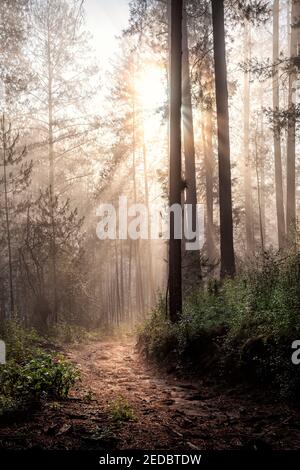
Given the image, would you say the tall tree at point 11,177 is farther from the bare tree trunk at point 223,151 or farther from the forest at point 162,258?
the bare tree trunk at point 223,151

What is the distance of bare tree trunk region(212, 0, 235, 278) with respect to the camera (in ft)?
39.6

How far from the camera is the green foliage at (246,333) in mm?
5871

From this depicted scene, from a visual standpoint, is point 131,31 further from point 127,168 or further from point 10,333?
point 127,168

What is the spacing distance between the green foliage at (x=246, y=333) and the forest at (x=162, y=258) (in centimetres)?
3

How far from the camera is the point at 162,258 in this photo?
17.1 metres

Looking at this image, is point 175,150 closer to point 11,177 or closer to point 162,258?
point 162,258

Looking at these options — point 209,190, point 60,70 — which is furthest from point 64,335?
point 60,70

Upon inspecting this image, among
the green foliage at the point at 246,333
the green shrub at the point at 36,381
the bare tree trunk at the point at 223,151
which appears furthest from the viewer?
the bare tree trunk at the point at 223,151

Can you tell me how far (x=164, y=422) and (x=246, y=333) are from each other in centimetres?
219

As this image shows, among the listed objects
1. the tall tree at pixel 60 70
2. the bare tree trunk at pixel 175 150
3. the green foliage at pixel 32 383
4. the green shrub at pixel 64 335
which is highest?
the tall tree at pixel 60 70

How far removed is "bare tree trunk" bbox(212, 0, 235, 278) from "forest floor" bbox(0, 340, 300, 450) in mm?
5497

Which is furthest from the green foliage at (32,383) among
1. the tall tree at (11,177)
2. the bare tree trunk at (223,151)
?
the tall tree at (11,177)

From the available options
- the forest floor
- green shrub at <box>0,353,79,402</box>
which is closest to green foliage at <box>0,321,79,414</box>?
green shrub at <box>0,353,79,402</box>

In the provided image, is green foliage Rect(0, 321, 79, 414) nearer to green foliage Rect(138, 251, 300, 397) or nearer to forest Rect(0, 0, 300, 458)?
forest Rect(0, 0, 300, 458)
